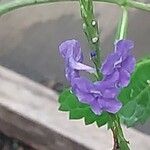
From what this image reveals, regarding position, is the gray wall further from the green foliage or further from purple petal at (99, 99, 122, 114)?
purple petal at (99, 99, 122, 114)

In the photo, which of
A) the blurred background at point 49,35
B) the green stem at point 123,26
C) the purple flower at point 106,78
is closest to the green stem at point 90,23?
the purple flower at point 106,78

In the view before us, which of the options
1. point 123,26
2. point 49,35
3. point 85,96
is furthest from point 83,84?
point 49,35

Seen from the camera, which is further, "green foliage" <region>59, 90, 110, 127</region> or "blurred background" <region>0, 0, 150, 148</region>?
"blurred background" <region>0, 0, 150, 148</region>

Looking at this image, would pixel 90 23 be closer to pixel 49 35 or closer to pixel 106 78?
pixel 106 78

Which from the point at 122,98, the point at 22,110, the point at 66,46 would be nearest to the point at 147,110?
the point at 122,98

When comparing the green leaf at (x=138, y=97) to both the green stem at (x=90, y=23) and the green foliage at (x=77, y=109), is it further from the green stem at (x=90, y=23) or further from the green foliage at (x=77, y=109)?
the green stem at (x=90, y=23)

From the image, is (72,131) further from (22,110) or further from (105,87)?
(105,87)

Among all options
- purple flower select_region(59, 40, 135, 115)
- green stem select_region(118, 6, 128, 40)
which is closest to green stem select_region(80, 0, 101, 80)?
purple flower select_region(59, 40, 135, 115)
